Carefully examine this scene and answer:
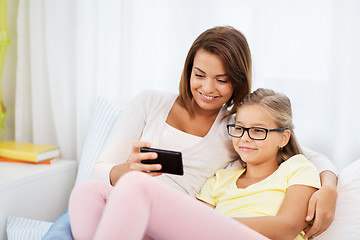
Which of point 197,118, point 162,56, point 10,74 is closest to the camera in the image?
point 197,118

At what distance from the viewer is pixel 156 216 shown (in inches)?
40.6

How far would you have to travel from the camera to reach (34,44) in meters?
2.21

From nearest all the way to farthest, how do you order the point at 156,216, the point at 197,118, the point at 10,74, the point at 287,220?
the point at 156,216 → the point at 287,220 → the point at 197,118 → the point at 10,74

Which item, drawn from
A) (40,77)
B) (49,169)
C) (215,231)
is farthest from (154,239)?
(40,77)

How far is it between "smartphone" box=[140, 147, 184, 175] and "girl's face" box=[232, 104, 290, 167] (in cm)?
26

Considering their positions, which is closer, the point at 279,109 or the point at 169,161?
the point at 169,161

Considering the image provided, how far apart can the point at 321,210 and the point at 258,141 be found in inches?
11.1

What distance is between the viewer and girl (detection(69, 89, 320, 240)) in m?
0.99

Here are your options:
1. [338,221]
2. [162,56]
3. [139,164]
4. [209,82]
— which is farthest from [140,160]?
[162,56]

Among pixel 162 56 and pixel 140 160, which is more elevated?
pixel 162 56

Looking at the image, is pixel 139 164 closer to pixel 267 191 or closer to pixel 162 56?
pixel 267 191

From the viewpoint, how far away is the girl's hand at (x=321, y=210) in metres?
1.21

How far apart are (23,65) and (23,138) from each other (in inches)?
15.3

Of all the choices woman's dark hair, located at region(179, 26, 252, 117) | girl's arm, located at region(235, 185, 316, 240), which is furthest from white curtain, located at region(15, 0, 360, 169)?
girl's arm, located at region(235, 185, 316, 240)
